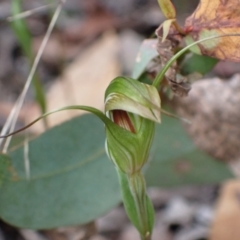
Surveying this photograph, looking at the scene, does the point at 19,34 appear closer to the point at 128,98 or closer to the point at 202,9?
the point at 202,9

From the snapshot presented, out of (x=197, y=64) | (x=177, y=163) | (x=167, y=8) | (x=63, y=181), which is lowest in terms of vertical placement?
(x=177, y=163)

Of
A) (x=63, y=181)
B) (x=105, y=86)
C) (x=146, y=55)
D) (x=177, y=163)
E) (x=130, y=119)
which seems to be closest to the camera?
(x=130, y=119)

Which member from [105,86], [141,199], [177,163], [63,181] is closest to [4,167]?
[63,181]

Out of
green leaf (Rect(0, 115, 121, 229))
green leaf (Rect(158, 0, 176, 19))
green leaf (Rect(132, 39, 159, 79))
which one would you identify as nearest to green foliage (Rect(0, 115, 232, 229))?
green leaf (Rect(0, 115, 121, 229))

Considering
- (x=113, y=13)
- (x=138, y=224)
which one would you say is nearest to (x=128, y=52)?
(x=113, y=13)

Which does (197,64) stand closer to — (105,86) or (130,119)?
(130,119)

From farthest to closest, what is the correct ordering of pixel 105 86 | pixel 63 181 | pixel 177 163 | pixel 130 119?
pixel 105 86, pixel 177 163, pixel 63 181, pixel 130 119

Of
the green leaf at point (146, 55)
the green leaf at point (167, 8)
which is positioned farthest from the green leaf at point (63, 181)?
the green leaf at point (167, 8)
